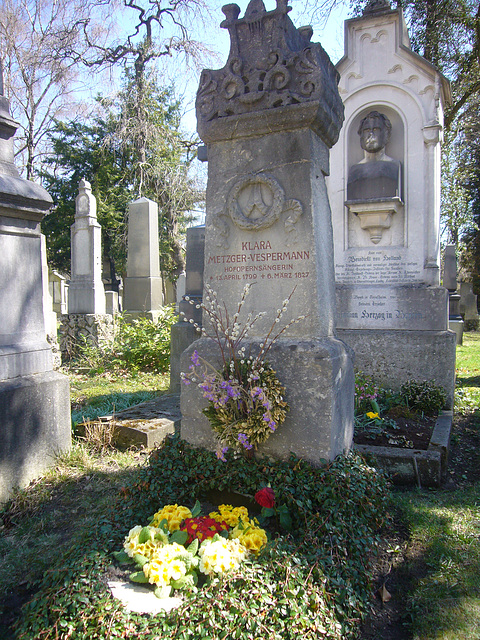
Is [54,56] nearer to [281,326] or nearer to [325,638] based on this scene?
[281,326]

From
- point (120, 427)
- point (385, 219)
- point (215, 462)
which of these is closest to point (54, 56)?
point (385, 219)

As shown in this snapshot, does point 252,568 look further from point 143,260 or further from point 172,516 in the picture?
point 143,260

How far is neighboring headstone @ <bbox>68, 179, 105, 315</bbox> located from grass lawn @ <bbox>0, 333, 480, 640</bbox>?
7.47 metres

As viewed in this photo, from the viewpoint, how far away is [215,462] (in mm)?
3254

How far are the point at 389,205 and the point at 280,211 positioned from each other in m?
3.35

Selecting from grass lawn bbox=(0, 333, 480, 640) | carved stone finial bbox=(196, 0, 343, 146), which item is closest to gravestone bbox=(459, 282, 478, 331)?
grass lawn bbox=(0, 333, 480, 640)

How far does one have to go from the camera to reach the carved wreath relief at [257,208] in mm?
3309

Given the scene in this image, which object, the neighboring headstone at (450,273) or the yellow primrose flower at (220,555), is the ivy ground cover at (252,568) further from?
the neighboring headstone at (450,273)

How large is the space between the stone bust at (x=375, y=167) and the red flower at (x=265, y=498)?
181 inches

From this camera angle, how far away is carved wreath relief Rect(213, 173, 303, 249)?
3309 mm

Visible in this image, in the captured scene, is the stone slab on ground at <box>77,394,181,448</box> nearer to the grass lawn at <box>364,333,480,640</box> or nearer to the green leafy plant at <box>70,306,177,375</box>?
the grass lawn at <box>364,333,480,640</box>

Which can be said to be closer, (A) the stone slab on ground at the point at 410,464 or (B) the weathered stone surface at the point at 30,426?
(B) the weathered stone surface at the point at 30,426

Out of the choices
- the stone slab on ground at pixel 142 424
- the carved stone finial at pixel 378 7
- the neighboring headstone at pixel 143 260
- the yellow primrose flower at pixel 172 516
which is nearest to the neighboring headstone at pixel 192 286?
the stone slab on ground at pixel 142 424

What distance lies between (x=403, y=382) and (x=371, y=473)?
2983mm
